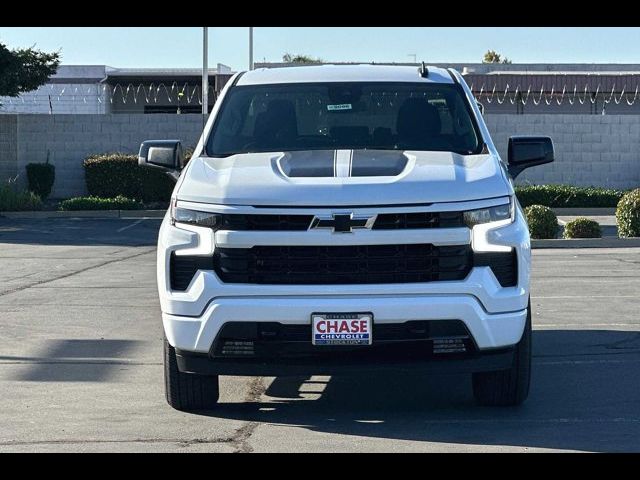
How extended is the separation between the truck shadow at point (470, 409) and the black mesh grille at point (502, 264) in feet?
2.70

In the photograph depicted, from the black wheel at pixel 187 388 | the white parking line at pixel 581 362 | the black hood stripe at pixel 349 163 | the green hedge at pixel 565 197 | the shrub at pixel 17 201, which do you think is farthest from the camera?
the shrub at pixel 17 201

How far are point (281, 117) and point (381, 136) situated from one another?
70 centimetres

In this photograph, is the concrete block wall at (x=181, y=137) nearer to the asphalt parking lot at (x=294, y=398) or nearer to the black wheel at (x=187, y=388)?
the asphalt parking lot at (x=294, y=398)

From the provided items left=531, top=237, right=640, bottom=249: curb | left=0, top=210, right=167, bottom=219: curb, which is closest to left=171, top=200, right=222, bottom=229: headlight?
left=531, top=237, right=640, bottom=249: curb

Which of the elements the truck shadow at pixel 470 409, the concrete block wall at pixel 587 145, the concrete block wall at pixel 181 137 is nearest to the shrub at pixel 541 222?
the concrete block wall at pixel 181 137

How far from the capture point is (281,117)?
874 cm

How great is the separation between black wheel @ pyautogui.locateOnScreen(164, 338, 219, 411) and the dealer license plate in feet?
3.08

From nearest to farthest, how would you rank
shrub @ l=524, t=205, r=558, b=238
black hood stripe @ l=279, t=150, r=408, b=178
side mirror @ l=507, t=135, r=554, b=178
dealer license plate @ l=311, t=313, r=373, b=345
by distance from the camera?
dealer license plate @ l=311, t=313, r=373, b=345 → black hood stripe @ l=279, t=150, r=408, b=178 → side mirror @ l=507, t=135, r=554, b=178 → shrub @ l=524, t=205, r=558, b=238

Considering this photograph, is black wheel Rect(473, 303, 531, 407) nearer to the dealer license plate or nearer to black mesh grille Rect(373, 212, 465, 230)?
black mesh grille Rect(373, 212, 465, 230)

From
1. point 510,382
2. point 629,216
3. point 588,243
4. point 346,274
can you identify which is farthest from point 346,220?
point 629,216

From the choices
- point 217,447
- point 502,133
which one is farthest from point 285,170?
point 502,133

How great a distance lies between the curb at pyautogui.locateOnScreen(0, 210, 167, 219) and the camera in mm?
28188

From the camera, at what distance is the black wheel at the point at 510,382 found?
7516mm

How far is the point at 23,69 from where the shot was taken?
101ft
